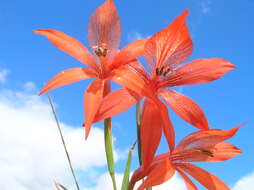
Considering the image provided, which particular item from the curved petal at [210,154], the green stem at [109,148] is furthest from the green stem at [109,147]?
the curved petal at [210,154]

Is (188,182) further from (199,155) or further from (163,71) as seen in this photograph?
(163,71)

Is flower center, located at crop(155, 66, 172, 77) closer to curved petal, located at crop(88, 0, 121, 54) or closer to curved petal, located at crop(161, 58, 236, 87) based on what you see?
curved petal, located at crop(161, 58, 236, 87)

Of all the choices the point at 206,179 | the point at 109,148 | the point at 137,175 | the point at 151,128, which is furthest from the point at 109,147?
the point at 206,179

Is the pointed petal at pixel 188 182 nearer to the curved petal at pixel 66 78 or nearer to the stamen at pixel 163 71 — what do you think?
the stamen at pixel 163 71

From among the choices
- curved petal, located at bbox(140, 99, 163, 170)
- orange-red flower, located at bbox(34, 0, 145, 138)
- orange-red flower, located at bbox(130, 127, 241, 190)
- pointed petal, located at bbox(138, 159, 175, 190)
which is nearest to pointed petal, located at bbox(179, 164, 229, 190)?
orange-red flower, located at bbox(130, 127, 241, 190)

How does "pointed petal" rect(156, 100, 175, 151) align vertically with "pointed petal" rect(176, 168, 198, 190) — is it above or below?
above

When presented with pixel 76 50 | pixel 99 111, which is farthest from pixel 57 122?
pixel 99 111
